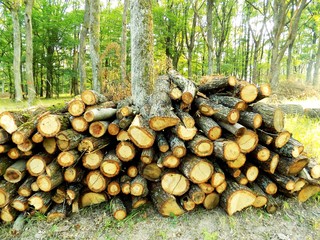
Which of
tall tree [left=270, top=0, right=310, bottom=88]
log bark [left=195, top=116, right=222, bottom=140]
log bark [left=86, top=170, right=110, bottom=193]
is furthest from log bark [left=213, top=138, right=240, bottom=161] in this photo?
tall tree [left=270, top=0, right=310, bottom=88]

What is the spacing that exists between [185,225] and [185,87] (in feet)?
5.97

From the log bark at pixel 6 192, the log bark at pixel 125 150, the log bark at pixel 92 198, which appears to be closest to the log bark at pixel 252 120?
the log bark at pixel 125 150

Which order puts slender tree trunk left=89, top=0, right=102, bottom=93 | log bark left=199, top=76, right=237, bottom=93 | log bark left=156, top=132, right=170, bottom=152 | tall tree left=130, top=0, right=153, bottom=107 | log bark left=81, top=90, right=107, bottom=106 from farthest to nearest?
slender tree trunk left=89, top=0, right=102, bottom=93
tall tree left=130, top=0, right=153, bottom=107
log bark left=199, top=76, right=237, bottom=93
log bark left=81, top=90, right=107, bottom=106
log bark left=156, top=132, right=170, bottom=152

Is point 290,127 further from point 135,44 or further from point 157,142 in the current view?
point 135,44

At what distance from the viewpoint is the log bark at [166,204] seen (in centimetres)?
259

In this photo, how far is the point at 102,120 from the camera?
9.43 ft

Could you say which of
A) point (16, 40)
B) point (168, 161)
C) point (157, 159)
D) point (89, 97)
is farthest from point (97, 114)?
point (16, 40)

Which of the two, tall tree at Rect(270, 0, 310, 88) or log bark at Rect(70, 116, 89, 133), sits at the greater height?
tall tree at Rect(270, 0, 310, 88)

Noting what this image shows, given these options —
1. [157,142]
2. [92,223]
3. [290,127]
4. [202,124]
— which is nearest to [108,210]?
[92,223]

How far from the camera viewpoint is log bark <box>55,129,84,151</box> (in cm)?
259

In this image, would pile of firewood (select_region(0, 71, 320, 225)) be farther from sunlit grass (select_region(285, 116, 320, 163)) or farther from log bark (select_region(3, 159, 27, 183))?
sunlit grass (select_region(285, 116, 320, 163))

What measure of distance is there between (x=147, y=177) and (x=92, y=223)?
35.6 inches

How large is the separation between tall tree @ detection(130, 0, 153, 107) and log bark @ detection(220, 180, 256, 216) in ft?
6.48

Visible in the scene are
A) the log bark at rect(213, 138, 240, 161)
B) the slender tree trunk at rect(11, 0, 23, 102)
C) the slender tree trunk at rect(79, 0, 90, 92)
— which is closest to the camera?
the log bark at rect(213, 138, 240, 161)
